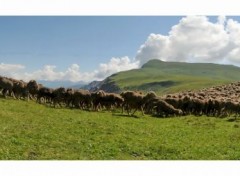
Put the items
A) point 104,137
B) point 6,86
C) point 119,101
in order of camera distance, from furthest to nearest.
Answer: point 119,101 < point 6,86 < point 104,137

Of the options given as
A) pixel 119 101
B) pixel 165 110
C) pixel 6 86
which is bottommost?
pixel 165 110

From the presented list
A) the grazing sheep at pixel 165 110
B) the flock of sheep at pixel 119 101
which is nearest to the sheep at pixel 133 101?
the flock of sheep at pixel 119 101

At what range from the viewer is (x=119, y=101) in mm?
48469

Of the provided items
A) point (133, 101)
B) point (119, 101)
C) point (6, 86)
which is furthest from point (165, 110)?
point (6, 86)

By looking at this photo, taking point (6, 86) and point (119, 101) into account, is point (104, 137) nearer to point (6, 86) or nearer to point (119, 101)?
point (119, 101)

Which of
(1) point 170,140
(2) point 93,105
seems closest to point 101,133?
(1) point 170,140

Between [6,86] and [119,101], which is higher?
[6,86]

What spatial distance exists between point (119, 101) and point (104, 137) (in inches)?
767

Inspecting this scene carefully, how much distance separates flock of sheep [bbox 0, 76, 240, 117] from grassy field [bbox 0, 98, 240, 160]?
22.0ft

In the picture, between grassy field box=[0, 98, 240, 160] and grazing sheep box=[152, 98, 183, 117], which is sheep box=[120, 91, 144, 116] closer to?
grazing sheep box=[152, 98, 183, 117]

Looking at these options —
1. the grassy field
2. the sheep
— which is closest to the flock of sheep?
the sheep

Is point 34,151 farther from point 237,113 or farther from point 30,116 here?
point 237,113

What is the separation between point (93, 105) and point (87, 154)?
2300 cm

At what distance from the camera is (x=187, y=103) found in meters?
49.9
